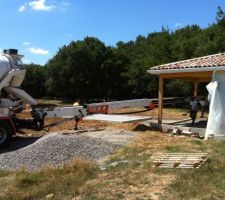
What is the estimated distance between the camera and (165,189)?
30.1 ft

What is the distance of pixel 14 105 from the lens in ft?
56.3

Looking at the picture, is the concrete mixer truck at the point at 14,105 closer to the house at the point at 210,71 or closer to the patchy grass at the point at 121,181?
the patchy grass at the point at 121,181

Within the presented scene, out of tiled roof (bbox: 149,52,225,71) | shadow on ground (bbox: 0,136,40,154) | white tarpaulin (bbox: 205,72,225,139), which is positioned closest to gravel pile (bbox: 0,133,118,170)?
shadow on ground (bbox: 0,136,40,154)

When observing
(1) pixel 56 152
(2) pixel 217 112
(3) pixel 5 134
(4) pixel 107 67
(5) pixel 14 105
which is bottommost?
(1) pixel 56 152

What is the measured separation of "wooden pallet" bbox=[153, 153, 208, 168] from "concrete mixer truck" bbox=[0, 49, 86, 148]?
6.47 meters

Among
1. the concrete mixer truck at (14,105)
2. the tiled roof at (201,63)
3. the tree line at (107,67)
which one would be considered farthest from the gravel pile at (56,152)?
the tree line at (107,67)

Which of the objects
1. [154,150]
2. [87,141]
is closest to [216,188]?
[154,150]

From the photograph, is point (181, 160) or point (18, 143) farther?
point (18, 143)

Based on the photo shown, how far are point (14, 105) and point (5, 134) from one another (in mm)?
1586

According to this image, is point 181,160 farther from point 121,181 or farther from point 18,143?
point 18,143

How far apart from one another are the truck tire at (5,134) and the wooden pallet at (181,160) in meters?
6.32

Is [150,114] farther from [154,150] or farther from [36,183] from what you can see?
[36,183]

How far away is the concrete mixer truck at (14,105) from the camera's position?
16.0 meters

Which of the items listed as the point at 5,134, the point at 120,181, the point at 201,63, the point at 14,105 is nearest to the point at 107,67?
the point at 201,63
